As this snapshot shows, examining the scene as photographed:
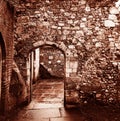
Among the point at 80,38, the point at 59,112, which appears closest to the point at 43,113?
the point at 59,112

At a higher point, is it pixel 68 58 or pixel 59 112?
pixel 68 58

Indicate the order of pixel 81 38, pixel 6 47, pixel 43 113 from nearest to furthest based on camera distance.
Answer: pixel 6 47 → pixel 43 113 → pixel 81 38

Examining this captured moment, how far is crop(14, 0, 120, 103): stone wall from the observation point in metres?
6.22

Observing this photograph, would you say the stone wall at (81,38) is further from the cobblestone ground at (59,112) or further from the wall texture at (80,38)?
the cobblestone ground at (59,112)

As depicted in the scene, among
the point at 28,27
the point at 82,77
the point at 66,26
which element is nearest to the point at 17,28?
the point at 28,27

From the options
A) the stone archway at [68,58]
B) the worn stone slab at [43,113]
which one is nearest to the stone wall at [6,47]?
the worn stone slab at [43,113]

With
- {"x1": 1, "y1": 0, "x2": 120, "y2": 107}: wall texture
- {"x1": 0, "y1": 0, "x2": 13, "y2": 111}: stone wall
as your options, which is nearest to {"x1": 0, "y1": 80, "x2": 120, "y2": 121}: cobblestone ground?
{"x1": 1, "y1": 0, "x2": 120, "y2": 107}: wall texture

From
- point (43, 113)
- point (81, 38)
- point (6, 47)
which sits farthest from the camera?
point (81, 38)

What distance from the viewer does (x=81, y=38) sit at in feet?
20.6

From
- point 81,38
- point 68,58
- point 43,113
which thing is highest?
point 81,38

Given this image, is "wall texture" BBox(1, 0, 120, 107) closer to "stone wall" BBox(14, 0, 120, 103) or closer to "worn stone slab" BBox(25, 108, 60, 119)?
"stone wall" BBox(14, 0, 120, 103)

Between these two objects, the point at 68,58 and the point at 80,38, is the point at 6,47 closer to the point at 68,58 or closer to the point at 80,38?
the point at 68,58

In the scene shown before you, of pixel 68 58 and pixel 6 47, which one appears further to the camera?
pixel 68 58

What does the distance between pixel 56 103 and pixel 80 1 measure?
128 inches
